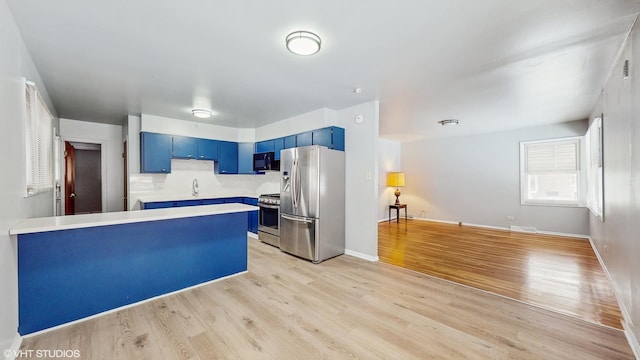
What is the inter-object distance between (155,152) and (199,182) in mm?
1075

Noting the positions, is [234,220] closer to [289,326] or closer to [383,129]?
[289,326]

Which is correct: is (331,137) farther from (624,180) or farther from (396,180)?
(396,180)

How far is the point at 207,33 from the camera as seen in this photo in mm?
2047

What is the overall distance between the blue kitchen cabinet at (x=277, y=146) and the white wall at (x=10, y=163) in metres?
3.31

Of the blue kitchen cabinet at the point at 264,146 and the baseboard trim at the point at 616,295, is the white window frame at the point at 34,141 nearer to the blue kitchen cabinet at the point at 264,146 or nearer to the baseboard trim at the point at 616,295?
the blue kitchen cabinet at the point at 264,146

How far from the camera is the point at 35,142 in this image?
2346 mm

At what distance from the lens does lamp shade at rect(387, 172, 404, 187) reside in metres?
7.08

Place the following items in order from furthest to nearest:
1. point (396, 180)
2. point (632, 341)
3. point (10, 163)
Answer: point (396, 180) < point (632, 341) < point (10, 163)

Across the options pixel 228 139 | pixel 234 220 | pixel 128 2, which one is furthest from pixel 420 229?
pixel 128 2

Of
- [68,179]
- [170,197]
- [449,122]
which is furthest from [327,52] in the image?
[68,179]

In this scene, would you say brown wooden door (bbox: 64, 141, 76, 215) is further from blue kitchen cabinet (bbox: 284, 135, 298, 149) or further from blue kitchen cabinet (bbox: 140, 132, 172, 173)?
blue kitchen cabinet (bbox: 284, 135, 298, 149)

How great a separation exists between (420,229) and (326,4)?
552cm

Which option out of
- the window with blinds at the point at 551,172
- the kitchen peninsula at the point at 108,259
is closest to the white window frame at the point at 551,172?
the window with blinds at the point at 551,172

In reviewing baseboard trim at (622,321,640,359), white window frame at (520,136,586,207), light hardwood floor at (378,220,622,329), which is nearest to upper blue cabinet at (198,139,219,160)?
light hardwood floor at (378,220,622,329)
